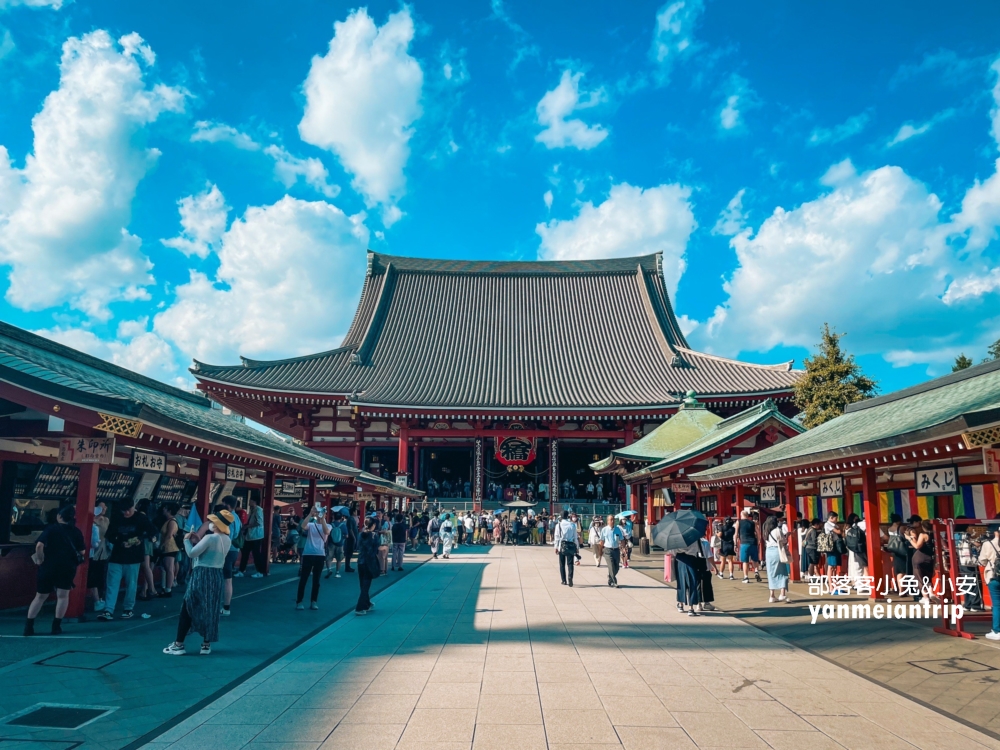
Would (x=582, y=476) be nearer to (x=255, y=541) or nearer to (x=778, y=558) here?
(x=255, y=541)

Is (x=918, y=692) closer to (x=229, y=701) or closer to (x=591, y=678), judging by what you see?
(x=591, y=678)

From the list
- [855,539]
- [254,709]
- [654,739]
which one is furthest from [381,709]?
[855,539]

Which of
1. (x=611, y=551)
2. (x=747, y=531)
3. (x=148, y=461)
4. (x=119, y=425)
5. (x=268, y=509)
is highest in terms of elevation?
(x=119, y=425)

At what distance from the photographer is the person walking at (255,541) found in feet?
47.9

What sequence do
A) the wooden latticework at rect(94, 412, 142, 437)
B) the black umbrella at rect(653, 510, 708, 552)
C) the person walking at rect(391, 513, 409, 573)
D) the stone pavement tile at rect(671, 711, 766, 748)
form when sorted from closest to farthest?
the stone pavement tile at rect(671, 711, 766, 748) < the wooden latticework at rect(94, 412, 142, 437) < the black umbrella at rect(653, 510, 708, 552) < the person walking at rect(391, 513, 409, 573)

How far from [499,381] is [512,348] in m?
4.23

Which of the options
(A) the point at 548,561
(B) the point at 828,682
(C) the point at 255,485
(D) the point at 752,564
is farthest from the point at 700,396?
(B) the point at 828,682

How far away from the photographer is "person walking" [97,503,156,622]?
9.15 metres

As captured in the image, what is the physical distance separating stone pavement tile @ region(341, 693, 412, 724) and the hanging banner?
25894 mm

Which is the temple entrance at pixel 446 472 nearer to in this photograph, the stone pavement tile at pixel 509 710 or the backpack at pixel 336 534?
the backpack at pixel 336 534

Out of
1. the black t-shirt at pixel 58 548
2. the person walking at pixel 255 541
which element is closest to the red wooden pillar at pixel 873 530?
the black t-shirt at pixel 58 548

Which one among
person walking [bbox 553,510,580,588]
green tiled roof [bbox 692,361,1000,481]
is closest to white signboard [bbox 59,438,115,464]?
person walking [bbox 553,510,580,588]

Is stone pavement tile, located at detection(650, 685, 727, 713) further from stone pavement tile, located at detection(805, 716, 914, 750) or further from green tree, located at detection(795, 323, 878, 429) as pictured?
green tree, located at detection(795, 323, 878, 429)

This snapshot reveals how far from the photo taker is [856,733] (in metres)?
5.21
